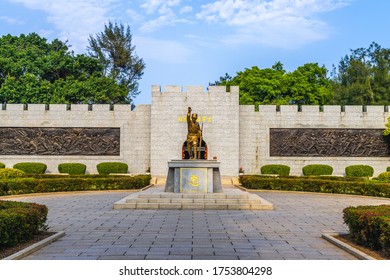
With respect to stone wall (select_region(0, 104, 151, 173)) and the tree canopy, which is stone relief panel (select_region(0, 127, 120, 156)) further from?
the tree canopy

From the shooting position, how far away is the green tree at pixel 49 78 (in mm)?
35938

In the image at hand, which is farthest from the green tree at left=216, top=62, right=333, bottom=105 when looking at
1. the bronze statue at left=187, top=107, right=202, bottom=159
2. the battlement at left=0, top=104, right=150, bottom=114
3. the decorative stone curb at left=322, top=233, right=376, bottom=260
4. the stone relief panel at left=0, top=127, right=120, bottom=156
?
the decorative stone curb at left=322, top=233, right=376, bottom=260

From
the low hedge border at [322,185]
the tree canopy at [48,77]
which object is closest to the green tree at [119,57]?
the tree canopy at [48,77]

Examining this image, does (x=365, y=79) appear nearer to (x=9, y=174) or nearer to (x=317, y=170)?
(x=317, y=170)

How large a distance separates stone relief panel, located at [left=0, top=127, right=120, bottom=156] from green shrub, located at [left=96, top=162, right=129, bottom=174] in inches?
39.8

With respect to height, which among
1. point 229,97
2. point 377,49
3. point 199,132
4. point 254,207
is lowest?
point 254,207

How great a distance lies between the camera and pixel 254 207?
1395 centimetres

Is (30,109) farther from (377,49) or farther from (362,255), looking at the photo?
(377,49)

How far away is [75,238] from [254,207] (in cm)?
677

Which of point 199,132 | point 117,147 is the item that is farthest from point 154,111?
point 199,132

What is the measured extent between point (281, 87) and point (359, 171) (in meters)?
15.4

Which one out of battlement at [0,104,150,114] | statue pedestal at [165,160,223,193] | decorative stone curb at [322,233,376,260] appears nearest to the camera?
decorative stone curb at [322,233,376,260]

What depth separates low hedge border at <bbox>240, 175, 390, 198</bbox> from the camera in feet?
61.7

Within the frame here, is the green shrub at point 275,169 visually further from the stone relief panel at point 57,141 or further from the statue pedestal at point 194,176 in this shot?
the statue pedestal at point 194,176
